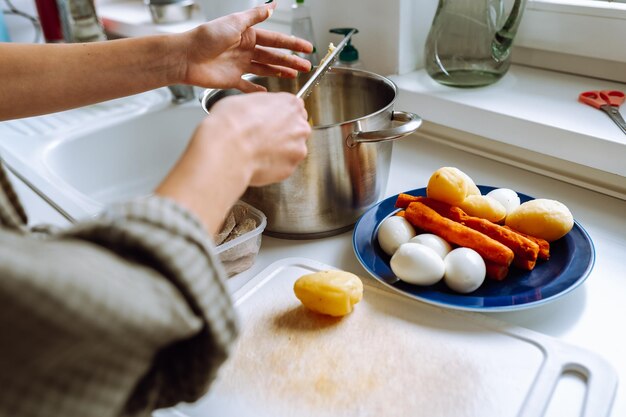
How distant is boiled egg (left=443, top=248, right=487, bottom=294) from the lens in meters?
0.59

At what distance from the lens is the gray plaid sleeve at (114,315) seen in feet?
0.89

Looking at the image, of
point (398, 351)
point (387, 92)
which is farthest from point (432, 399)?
point (387, 92)

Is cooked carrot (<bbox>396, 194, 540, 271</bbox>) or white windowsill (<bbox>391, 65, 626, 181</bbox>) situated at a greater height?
white windowsill (<bbox>391, 65, 626, 181</bbox>)

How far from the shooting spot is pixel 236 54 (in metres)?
0.76

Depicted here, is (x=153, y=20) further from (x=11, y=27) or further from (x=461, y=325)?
(x=461, y=325)

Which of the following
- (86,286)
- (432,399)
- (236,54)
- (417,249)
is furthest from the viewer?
(236,54)

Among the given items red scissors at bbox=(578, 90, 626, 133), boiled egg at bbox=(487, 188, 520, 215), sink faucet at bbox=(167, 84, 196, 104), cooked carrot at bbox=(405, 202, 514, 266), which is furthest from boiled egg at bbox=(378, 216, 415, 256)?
sink faucet at bbox=(167, 84, 196, 104)

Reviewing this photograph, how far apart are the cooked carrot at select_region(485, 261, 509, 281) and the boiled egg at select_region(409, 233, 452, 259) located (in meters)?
0.05

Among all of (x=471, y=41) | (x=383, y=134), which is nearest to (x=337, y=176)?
(x=383, y=134)

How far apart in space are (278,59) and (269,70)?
0.06ft

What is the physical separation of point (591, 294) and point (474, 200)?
0.53 feet

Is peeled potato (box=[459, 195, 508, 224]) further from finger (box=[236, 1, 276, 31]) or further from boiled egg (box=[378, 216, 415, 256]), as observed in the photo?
finger (box=[236, 1, 276, 31])

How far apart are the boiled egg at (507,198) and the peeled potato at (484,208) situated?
1 cm

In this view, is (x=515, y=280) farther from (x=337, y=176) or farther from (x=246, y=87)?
(x=246, y=87)
